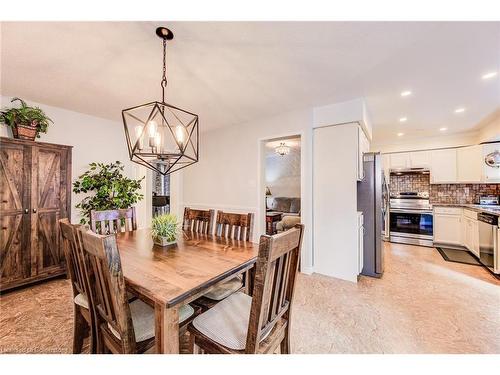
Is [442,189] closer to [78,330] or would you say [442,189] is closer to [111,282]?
[111,282]

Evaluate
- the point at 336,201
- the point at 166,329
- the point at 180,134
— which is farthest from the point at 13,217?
the point at 336,201

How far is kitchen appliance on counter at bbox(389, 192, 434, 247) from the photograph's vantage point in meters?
4.29

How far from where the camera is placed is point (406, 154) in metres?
4.66

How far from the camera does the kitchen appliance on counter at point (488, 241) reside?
2922mm

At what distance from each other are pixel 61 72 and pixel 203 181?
2650 millimetres

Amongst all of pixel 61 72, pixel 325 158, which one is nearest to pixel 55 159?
pixel 61 72

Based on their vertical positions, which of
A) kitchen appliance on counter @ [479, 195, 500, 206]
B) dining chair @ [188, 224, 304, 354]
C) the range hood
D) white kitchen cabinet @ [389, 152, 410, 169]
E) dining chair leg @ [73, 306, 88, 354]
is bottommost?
dining chair leg @ [73, 306, 88, 354]

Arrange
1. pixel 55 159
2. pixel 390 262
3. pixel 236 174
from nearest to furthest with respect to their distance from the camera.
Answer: pixel 55 159
pixel 390 262
pixel 236 174

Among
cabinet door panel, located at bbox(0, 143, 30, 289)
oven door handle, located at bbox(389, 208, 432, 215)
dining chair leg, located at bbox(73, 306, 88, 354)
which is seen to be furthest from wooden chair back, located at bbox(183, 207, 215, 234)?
oven door handle, located at bbox(389, 208, 432, 215)

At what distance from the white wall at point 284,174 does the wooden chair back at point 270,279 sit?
5.38 m

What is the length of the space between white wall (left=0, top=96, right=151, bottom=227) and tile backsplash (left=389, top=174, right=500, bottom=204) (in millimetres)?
5741

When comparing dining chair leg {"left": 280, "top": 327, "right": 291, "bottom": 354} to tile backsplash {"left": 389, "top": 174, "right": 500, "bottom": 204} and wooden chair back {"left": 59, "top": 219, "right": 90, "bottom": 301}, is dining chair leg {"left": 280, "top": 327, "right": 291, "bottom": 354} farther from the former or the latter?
tile backsplash {"left": 389, "top": 174, "right": 500, "bottom": 204}
